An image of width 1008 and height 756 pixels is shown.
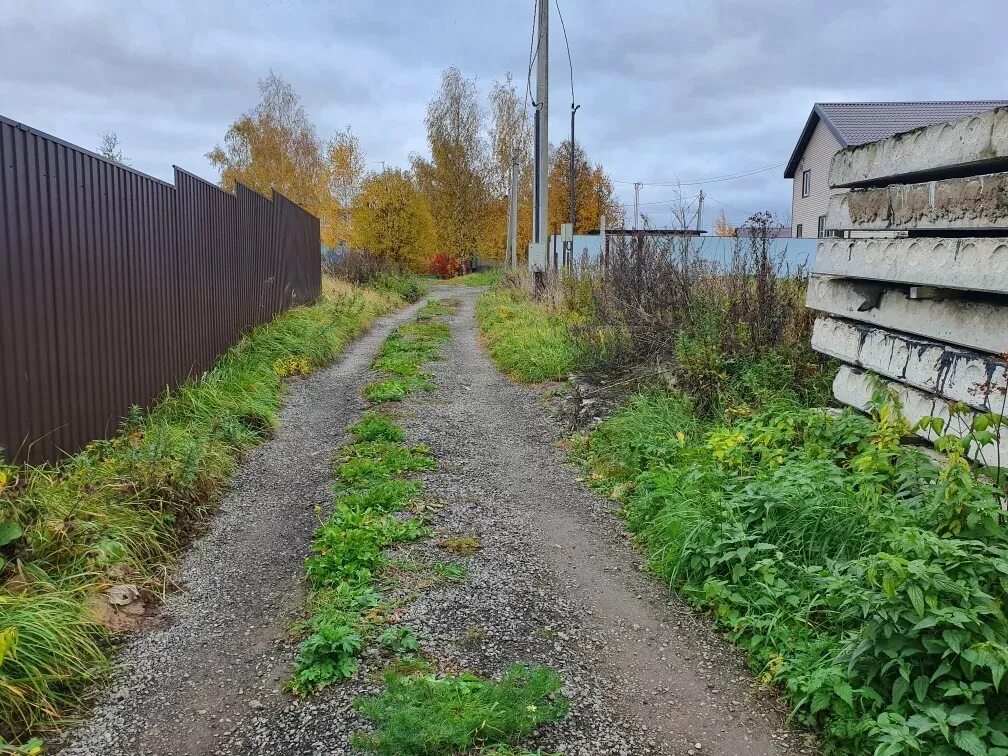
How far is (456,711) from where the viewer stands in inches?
104

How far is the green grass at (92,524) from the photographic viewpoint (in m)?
2.89

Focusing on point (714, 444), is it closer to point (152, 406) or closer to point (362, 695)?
point (362, 695)

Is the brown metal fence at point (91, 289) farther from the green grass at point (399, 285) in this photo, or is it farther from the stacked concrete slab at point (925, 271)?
the green grass at point (399, 285)

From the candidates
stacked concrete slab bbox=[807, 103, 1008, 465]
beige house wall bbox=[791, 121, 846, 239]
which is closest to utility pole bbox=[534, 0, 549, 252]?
stacked concrete slab bbox=[807, 103, 1008, 465]

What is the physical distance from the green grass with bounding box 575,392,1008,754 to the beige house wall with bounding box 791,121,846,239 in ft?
79.9

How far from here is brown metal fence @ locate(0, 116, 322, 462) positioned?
14.4ft

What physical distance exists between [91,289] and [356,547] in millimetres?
2944

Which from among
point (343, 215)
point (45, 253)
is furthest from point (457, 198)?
point (45, 253)

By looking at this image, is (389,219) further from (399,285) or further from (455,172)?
(455,172)

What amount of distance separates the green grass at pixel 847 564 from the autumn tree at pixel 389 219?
19.4 m

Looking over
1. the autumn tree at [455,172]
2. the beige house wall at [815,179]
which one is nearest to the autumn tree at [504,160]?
the autumn tree at [455,172]

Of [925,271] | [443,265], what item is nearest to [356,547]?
[925,271]

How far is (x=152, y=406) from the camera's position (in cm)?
643

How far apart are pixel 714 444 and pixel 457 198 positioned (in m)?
39.5
